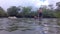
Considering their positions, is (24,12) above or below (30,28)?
above

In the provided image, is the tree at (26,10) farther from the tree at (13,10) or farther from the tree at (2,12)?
the tree at (2,12)

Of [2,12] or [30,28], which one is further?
[2,12]

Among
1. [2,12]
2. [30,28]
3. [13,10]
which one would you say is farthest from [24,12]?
[30,28]

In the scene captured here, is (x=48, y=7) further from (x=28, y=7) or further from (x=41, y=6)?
(x=28, y=7)

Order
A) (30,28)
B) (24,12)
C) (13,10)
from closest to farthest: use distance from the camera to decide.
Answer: (30,28)
(24,12)
(13,10)

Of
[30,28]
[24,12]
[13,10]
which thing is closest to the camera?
[30,28]

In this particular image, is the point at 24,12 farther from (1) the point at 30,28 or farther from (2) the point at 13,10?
(1) the point at 30,28

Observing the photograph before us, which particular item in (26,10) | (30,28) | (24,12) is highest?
(26,10)

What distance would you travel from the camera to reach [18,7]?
33.7 ft

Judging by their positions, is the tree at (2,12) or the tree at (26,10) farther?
the tree at (2,12)

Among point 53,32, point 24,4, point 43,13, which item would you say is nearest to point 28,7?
point 24,4

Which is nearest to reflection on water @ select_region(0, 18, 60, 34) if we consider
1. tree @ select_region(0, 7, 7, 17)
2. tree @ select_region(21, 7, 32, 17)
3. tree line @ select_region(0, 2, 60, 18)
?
tree line @ select_region(0, 2, 60, 18)

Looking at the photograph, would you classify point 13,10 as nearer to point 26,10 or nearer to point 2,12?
point 2,12

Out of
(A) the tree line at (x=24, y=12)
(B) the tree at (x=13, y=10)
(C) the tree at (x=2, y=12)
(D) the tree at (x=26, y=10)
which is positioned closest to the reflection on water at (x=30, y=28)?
(A) the tree line at (x=24, y=12)
